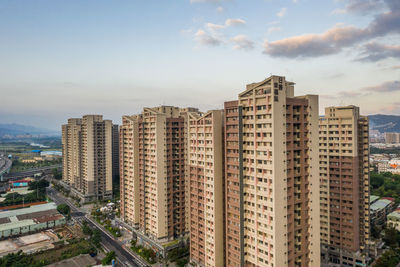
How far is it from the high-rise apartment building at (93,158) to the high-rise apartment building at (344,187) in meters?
72.6

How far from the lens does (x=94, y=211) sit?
8494 centimetres

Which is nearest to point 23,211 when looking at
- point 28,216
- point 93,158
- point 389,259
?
point 28,216

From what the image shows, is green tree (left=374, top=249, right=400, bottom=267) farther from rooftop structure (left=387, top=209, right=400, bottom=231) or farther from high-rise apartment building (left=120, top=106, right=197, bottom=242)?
high-rise apartment building (left=120, top=106, right=197, bottom=242)

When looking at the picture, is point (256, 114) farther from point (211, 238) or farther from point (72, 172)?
point (72, 172)

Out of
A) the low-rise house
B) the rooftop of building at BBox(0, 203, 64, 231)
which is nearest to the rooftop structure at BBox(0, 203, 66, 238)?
the rooftop of building at BBox(0, 203, 64, 231)

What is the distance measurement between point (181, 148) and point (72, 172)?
231ft

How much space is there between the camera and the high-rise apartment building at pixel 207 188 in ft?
139

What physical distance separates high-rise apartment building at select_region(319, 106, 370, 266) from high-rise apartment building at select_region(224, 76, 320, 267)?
18244 millimetres

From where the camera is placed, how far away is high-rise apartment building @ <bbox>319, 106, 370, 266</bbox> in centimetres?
5162

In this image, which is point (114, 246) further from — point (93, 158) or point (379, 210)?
point (379, 210)

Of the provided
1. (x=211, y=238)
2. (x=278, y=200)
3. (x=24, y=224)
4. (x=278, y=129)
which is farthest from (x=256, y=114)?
(x=24, y=224)

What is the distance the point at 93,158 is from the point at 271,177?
7753cm

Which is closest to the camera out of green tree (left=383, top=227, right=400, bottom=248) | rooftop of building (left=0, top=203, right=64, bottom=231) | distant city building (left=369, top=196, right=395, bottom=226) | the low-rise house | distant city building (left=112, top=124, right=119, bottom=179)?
green tree (left=383, top=227, right=400, bottom=248)

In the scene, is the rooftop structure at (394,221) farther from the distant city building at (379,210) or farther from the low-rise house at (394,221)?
the distant city building at (379,210)
